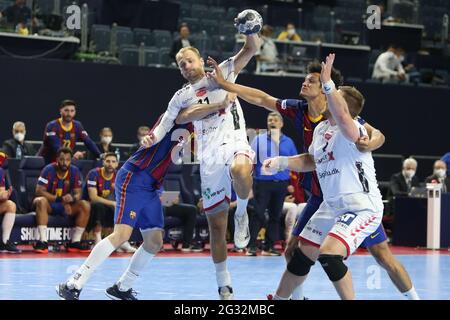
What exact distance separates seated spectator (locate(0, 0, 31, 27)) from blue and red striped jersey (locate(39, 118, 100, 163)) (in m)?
3.07

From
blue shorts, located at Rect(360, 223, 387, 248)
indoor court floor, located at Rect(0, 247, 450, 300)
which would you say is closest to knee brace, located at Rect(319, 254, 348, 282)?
blue shorts, located at Rect(360, 223, 387, 248)

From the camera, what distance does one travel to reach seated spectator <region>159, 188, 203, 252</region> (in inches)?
675

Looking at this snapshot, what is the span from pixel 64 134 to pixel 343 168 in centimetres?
1023

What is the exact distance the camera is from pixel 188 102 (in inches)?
Answer: 374

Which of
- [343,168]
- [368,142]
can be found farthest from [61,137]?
[368,142]

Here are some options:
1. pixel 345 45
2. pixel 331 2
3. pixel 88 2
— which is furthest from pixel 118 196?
pixel 331 2

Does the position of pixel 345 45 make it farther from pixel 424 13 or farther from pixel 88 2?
pixel 88 2

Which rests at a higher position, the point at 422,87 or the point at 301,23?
the point at 301,23

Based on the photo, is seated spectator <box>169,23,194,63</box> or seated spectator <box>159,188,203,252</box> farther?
seated spectator <box>169,23,194,63</box>

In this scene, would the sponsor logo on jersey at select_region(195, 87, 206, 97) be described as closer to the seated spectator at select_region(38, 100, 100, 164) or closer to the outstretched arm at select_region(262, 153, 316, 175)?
Result: the outstretched arm at select_region(262, 153, 316, 175)

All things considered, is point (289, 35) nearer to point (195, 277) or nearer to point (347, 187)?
point (195, 277)

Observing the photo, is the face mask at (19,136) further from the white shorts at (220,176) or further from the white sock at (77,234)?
the white shorts at (220,176)

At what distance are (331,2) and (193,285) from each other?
15.9 metres

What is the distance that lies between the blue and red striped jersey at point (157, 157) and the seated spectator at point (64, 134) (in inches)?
302
